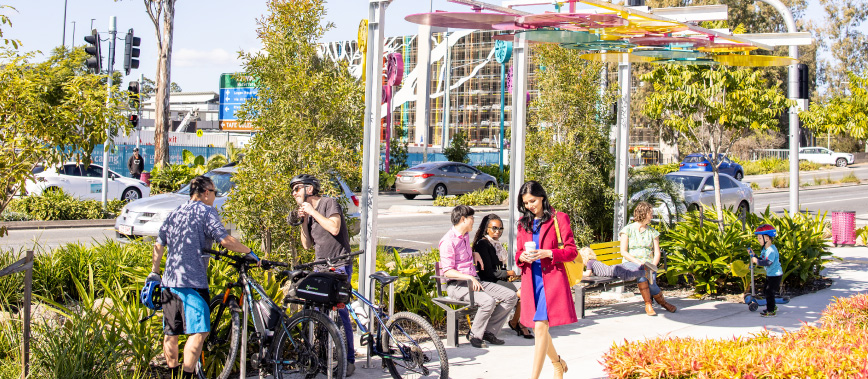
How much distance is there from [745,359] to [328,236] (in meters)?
3.26

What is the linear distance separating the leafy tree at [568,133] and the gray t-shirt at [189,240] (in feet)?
20.4

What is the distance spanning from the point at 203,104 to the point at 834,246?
9343 centimetres

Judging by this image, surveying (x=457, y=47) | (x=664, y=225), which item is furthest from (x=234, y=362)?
(x=457, y=47)

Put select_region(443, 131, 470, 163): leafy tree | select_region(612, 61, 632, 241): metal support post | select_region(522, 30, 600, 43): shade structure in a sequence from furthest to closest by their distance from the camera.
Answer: select_region(443, 131, 470, 163): leafy tree → select_region(612, 61, 632, 241): metal support post → select_region(522, 30, 600, 43): shade structure

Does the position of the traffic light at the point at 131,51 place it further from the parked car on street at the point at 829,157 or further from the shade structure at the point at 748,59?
the parked car on street at the point at 829,157

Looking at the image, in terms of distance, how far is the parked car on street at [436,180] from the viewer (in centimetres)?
2720

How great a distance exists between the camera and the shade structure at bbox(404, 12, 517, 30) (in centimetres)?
678

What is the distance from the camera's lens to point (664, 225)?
36.7 feet

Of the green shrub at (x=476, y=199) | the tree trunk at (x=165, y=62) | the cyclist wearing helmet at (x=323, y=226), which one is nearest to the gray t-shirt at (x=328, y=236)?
the cyclist wearing helmet at (x=323, y=226)

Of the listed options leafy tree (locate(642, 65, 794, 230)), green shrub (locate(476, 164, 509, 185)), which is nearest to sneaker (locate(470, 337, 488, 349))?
leafy tree (locate(642, 65, 794, 230))

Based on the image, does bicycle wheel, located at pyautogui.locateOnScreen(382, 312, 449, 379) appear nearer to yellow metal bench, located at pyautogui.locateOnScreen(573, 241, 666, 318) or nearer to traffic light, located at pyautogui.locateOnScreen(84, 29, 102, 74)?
→ yellow metal bench, located at pyautogui.locateOnScreen(573, 241, 666, 318)

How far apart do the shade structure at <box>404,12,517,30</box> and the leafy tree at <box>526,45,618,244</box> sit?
3163mm

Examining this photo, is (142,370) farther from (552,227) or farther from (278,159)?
(552,227)

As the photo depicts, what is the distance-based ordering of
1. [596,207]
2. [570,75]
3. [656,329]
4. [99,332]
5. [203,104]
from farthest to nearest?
[203,104], [596,207], [570,75], [656,329], [99,332]
